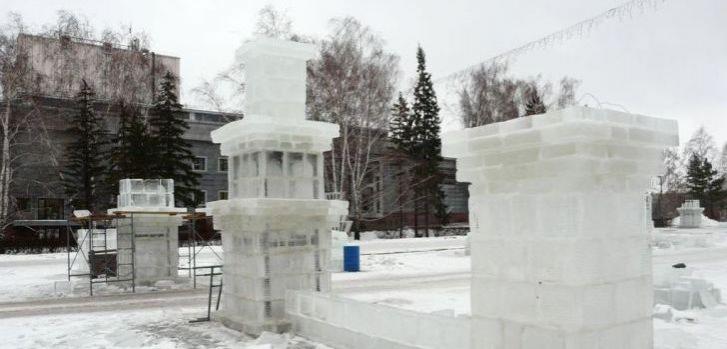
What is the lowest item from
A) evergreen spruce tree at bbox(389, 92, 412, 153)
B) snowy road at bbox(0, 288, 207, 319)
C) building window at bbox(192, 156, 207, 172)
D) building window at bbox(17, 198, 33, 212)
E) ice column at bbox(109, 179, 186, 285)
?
snowy road at bbox(0, 288, 207, 319)

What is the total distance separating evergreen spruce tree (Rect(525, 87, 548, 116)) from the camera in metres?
38.8

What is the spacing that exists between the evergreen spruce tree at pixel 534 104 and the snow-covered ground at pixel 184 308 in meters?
18.5

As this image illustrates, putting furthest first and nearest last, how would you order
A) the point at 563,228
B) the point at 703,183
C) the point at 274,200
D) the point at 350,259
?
the point at 703,183 → the point at 350,259 → the point at 274,200 → the point at 563,228

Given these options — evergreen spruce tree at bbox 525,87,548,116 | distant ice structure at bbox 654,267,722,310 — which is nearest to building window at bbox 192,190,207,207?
evergreen spruce tree at bbox 525,87,548,116

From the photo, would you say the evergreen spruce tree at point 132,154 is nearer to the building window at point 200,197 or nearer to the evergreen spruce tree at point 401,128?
the building window at point 200,197

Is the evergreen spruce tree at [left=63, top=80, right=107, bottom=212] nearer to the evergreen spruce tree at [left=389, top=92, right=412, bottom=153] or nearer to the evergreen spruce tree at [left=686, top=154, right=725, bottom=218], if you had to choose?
the evergreen spruce tree at [left=389, top=92, right=412, bottom=153]

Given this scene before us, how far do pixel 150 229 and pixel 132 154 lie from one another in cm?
1676

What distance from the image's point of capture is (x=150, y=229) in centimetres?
1589

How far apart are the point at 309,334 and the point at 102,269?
380 inches

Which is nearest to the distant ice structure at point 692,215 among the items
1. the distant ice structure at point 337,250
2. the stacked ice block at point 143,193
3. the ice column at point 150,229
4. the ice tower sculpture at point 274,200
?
the distant ice structure at point 337,250

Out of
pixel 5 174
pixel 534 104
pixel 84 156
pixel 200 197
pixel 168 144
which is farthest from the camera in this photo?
pixel 534 104

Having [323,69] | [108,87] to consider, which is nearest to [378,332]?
[323,69]

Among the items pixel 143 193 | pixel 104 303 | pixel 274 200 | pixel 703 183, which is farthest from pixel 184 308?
pixel 703 183

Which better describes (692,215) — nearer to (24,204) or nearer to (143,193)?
(143,193)
